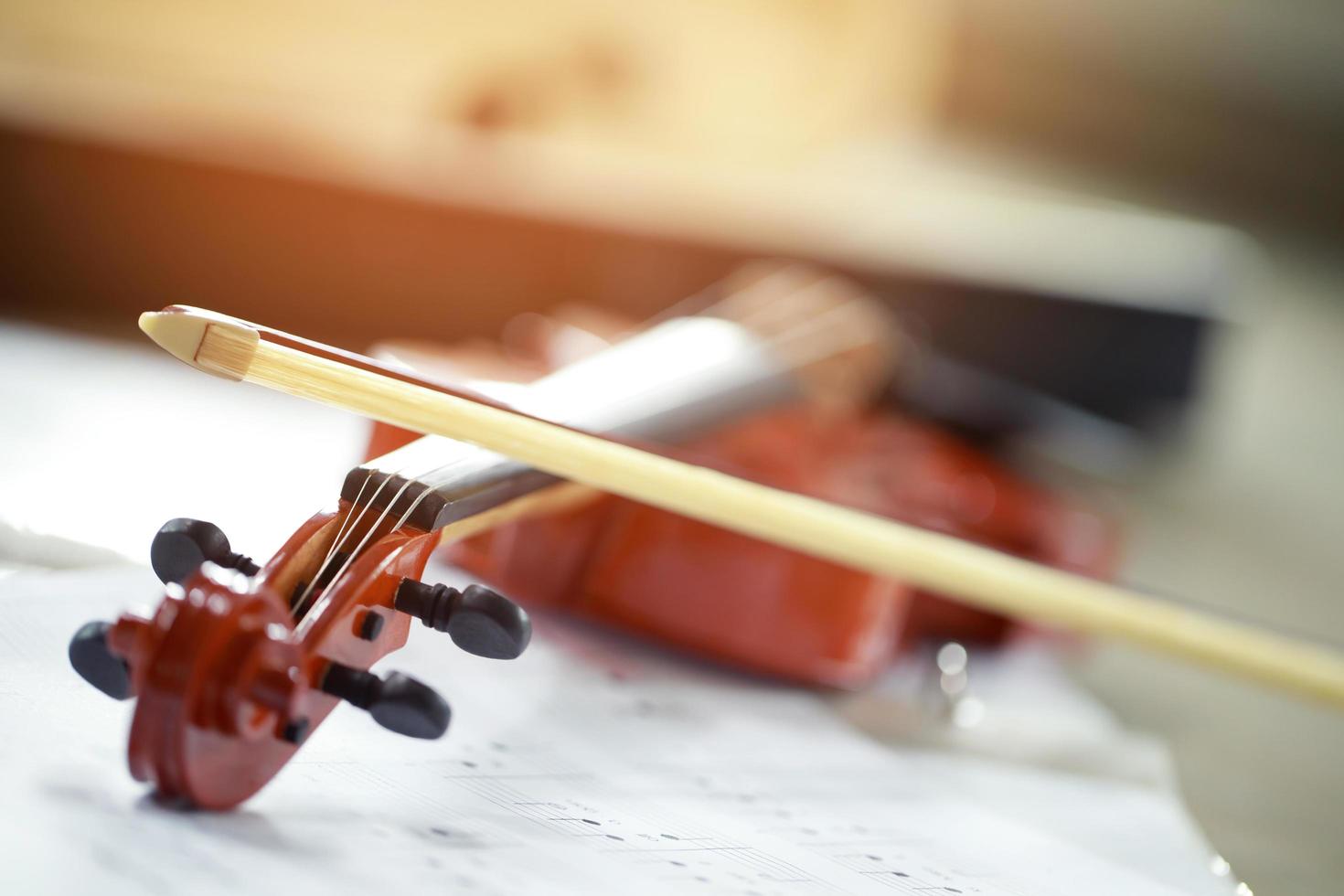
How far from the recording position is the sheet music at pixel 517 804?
15.4 inches

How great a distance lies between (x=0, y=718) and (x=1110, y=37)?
3.58m

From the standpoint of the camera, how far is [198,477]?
2.90 feet

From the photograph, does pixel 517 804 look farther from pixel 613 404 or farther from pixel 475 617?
pixel 613 404

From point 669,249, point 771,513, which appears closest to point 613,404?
point 771,513

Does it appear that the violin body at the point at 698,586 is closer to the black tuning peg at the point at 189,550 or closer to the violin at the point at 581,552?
the violin at the point at 581,552

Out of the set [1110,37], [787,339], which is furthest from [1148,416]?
[1110,37]

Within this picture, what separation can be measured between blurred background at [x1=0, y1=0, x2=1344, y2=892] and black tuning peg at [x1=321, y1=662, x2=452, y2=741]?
105 mm

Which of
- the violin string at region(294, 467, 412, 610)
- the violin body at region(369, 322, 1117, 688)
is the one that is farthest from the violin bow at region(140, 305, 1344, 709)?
the violin body at region(369, 322, 1117, 688)

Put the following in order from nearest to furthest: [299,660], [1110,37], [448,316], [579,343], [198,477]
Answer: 1. [299,660]
2. [198,477]
3. [579,343]
4. [448,316]
5. [1110,37]

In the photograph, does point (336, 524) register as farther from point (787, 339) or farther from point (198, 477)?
point (787, 339)

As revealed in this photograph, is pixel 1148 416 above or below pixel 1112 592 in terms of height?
above

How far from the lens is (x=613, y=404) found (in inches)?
33.7

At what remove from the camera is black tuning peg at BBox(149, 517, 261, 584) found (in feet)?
1.48

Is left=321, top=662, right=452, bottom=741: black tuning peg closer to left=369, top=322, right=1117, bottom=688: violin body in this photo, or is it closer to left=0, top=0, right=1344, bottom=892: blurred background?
left=0, top=0, right=1344, bottom=892: blurred background
